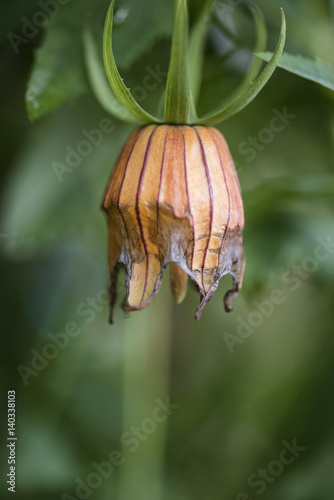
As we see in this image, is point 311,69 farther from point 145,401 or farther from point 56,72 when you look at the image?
point 145,401

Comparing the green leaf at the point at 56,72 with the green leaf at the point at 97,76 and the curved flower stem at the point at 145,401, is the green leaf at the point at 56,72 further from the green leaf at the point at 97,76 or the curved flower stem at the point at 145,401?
the curved flower stem at the point at 145,401

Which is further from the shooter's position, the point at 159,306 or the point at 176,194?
the point at 159,306

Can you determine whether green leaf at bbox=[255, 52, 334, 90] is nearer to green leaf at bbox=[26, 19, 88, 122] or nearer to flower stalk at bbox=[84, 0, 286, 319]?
flower stalk at bbox=[84, 0, 286, 319]

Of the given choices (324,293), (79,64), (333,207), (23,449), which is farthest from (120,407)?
(79,64)

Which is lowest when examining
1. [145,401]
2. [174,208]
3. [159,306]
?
[145,401]

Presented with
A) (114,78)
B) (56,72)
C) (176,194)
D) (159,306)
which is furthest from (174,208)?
(159,306)

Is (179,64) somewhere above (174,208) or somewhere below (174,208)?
above

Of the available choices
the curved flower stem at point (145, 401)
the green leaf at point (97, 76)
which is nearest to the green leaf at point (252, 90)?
the green leaf at point (97, 76)

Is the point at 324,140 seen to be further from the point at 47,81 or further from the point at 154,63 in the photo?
the point at 47,81
